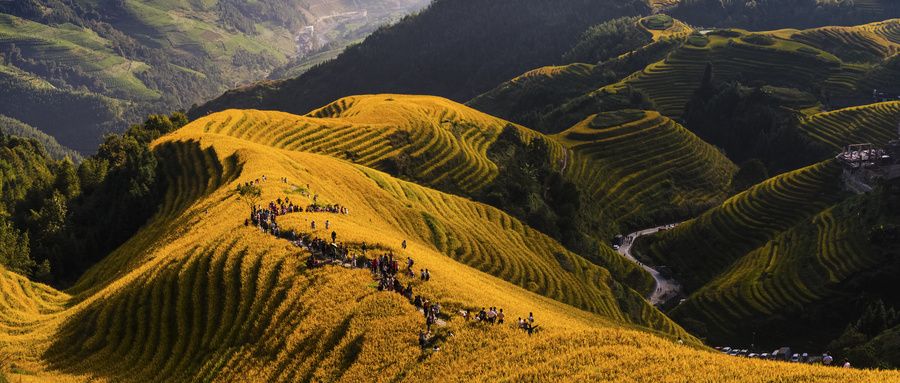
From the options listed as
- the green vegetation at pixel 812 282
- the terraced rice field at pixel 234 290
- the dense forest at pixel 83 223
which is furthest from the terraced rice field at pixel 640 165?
the dense forest at pixel 83 223

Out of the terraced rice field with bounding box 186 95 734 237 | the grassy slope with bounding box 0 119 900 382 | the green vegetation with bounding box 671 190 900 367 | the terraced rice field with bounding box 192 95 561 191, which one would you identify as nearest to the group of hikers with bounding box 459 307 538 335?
the grassy slope with bounding box 0 119 900 382

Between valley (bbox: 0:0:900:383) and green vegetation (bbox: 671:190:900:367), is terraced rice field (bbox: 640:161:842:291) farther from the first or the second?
green vegetation (bbox: 671:190:900:367)

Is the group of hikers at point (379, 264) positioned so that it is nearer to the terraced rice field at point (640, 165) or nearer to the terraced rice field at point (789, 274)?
the terraced rice field at point (789, 274)

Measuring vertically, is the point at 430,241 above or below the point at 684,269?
above

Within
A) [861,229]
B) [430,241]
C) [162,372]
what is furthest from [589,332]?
[861,229]

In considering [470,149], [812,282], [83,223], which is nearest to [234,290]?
[83,223]

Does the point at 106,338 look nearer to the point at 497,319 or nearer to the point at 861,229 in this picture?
the point at 497,319
